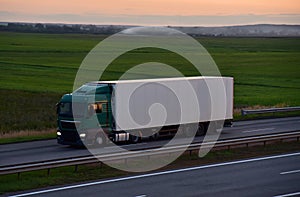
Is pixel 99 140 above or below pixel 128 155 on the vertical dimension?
above

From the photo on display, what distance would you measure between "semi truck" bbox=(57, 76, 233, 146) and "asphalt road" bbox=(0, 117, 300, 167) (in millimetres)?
842

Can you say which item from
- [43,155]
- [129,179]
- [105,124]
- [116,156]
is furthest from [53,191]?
[105,124]

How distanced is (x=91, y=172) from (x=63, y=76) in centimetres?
5605

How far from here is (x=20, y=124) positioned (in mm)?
44375

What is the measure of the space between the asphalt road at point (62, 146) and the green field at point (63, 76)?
705 centimetres

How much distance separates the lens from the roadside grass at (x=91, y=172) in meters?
24.2

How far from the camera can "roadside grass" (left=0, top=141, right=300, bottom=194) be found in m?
24.2

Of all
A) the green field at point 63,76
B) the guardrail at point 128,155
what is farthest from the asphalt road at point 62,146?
the green field at point 63,76

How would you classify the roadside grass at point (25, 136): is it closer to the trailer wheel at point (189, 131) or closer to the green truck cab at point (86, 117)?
the green truck cab at point (86, 117)

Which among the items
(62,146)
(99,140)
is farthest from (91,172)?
(62,146)

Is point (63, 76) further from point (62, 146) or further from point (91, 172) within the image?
point (91, 172)

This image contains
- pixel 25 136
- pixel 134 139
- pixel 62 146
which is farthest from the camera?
pixel 25 136

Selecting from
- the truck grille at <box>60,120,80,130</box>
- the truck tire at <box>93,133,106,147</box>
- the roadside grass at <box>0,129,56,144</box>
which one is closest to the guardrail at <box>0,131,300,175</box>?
the truck tire at <box>93,133,106,147</box>

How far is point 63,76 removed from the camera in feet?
269
